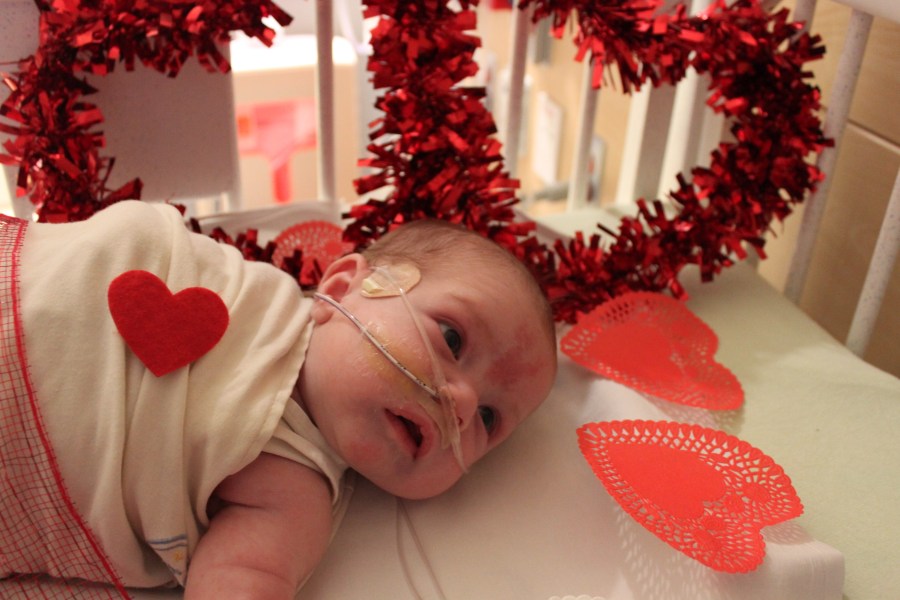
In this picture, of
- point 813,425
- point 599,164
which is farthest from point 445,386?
point 599,164

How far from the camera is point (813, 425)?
922mm

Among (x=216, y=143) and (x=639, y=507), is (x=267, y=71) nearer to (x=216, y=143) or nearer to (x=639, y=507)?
(x=216, y=143)

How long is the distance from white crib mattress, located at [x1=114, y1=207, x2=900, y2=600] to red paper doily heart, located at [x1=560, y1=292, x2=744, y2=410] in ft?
0.07

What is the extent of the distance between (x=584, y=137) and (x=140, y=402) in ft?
2.65

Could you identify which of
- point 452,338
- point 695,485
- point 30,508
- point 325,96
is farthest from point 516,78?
point 30,508

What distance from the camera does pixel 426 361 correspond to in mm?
756

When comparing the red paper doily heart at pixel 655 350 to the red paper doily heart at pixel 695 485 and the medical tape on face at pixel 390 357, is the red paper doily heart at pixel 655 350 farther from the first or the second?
the medical tape on face at pixel 390 357

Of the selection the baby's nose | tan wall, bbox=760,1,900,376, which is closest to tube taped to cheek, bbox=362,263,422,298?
the baby's nose

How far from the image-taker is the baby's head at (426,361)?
0.75 m

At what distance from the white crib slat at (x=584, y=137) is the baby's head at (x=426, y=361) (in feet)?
1.53

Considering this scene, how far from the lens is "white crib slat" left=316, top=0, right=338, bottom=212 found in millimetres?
1036

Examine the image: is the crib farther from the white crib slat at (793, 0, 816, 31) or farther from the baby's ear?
the baby's ear

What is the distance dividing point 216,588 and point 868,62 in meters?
1.09

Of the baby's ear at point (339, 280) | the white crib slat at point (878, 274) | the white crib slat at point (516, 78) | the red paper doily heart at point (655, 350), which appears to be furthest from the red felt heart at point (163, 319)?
the white crib slat at point (878, 274)
